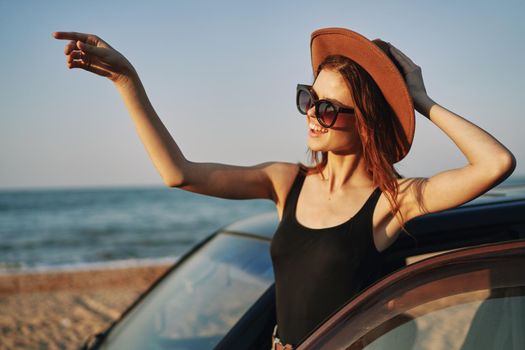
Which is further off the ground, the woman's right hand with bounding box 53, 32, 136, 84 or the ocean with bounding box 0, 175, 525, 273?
the woman's right hand with bounding box 53, 32, 136, 84

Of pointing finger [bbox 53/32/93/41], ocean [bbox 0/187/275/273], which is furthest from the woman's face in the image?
ocean [bbox 0/187/275/273]

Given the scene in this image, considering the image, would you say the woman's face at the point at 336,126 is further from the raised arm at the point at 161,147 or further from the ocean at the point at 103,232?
the ocean at the point at 103,232

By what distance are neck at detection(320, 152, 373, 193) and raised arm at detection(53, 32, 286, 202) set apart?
0.19m

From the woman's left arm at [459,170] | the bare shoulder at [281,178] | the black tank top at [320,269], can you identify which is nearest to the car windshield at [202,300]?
the bare shoulder at [281,178]

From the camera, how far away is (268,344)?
202 cm

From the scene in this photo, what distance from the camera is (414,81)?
73.5 inches

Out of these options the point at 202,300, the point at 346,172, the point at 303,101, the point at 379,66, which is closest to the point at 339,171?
the point at 346,172

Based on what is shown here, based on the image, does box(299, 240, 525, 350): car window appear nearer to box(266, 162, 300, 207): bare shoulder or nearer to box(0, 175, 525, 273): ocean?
box(266, 162, 300, 207): bare shoulder

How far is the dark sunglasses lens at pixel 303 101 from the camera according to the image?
197 centimetres

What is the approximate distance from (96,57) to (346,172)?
0.92 meters

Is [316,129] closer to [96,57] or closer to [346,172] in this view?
[346,172]

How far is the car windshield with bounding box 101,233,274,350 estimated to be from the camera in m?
2.54

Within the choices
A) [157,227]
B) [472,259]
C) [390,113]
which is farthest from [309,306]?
[157,227]

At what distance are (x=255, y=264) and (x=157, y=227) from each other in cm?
2785
